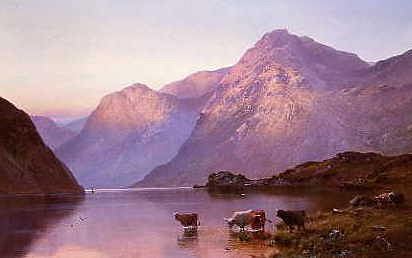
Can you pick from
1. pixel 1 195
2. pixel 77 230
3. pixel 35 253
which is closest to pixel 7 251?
pixel 35 253

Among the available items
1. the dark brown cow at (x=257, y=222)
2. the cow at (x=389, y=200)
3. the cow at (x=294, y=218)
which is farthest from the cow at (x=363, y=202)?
the cow at (x=294, y=218)

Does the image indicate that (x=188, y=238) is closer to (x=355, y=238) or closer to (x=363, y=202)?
(x=355, y=238)

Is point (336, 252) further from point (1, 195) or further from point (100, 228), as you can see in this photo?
point (1, 195)

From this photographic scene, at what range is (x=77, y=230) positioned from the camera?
2655 inches

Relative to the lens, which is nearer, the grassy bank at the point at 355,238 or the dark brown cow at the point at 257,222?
the grassy bank at the point at 355,238

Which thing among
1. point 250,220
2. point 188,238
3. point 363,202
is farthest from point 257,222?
point 363,202

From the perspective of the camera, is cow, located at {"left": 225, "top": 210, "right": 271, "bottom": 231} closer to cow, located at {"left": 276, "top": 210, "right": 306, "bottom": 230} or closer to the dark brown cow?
the dark brown cow

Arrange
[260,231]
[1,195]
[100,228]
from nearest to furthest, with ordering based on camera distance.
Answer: [260,231] → [100,228] → [1,195]

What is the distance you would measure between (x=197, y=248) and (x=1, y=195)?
520 ft

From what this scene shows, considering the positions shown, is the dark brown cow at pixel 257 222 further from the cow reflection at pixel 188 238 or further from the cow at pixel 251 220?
the cow reflection at pixel 188 238

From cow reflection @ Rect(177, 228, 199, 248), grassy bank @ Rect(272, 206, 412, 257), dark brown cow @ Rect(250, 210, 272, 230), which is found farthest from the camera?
dark brown cow @ Rect(250, 210, 272, 230)

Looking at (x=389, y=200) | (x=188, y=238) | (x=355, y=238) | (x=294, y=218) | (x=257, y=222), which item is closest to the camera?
(x=355, y=238)

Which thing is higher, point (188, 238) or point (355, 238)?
point (355, 238)

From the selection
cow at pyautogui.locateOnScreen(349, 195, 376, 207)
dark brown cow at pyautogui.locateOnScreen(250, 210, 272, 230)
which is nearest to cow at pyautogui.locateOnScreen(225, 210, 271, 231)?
dark brown cow at pyautogui.locateOnScreen(250, 210, 272, 230)
